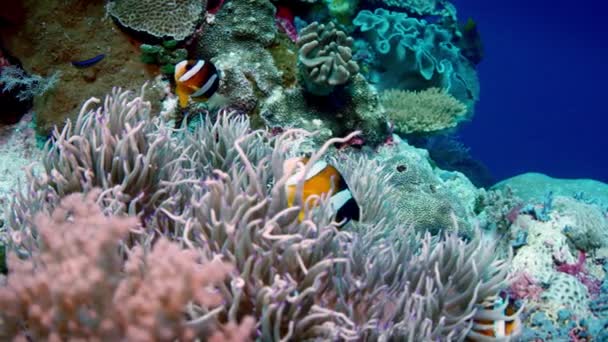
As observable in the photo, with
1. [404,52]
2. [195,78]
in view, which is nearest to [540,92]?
[404,52]

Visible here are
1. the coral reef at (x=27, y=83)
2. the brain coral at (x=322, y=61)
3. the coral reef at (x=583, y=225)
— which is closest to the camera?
the coral reef at (x=583, y=225)

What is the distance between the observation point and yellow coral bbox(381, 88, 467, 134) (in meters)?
7.62

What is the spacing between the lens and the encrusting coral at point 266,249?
1.92 m

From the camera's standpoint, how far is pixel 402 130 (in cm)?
760

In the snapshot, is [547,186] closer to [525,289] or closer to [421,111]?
[421,111]

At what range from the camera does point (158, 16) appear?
5238 millimetres

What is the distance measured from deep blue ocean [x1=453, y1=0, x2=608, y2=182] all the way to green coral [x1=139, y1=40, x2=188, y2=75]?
2034 inches

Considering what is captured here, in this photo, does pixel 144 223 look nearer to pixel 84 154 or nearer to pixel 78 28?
pixel 84 154

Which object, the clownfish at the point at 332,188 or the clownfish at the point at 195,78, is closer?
the clownfish at the point at 332,188

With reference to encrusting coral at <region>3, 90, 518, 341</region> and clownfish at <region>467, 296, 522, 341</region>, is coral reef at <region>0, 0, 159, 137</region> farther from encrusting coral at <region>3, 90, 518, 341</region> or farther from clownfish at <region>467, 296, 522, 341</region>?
clownfish at <region>467, 296, 522, 341</region>

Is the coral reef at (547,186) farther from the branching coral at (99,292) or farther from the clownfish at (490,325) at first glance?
the branching coral at (99,292)

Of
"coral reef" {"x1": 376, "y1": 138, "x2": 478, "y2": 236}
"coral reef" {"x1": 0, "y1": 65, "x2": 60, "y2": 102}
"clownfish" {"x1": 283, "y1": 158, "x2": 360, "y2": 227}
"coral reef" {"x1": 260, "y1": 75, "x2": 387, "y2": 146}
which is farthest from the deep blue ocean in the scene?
"clownfish" {"x1": 283, "y1": 158, "x2": 360, "y2": 227}

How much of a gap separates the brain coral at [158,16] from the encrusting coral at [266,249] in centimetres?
257

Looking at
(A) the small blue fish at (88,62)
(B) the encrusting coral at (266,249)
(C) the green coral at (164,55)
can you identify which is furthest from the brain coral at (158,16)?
(B) the encrusting coral at (266,249)
